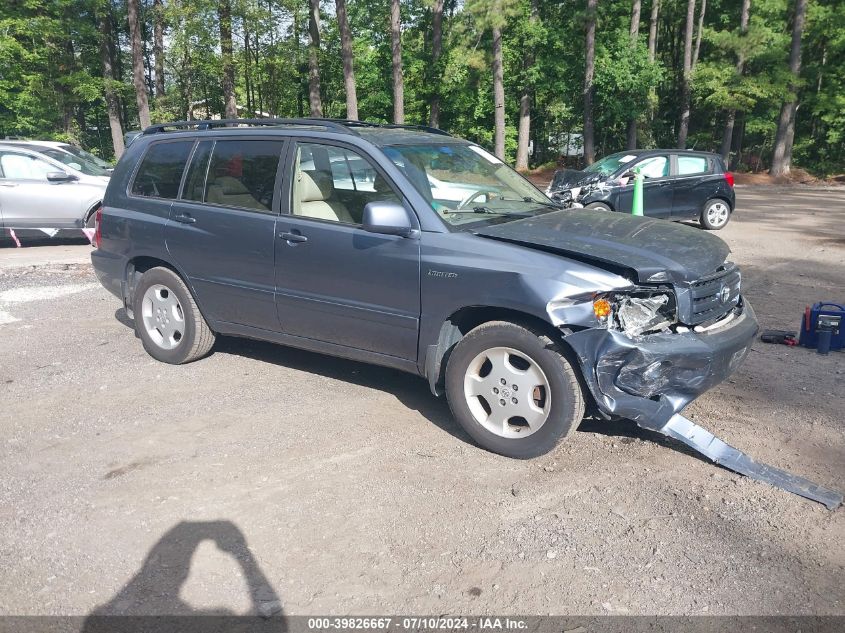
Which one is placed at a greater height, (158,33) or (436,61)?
(158,33)

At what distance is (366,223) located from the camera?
14.4 ft

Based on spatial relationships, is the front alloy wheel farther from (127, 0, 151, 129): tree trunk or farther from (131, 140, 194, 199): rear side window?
(127, 0, 151, 129): tree trunk

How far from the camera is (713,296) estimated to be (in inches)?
168

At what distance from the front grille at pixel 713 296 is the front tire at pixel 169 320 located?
3.70 metres

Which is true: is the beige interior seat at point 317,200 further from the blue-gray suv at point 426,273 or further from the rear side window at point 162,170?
the rear side window at point 162,170

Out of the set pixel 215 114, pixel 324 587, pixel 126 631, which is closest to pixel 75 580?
pixel 126 631

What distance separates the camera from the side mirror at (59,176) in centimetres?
1171

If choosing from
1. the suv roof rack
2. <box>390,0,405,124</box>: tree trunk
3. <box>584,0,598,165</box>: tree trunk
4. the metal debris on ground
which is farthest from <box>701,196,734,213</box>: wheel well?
<box>584,0,598,165</box>: tree trunk

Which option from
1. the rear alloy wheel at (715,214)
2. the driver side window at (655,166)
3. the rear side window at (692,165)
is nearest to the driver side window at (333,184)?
the driver side window at (655,166)

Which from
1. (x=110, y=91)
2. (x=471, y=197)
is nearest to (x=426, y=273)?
(x=471, y=197)

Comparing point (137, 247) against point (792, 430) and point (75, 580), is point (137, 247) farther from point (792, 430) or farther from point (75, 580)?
point (792, 430)

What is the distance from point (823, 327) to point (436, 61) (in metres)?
30.5

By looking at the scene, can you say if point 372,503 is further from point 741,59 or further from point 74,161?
point 741,59

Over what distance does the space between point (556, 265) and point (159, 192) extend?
3.48m
